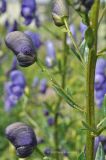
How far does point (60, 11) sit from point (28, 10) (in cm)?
121

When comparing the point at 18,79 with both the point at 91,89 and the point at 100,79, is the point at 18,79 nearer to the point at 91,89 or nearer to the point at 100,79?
the point at 100,79

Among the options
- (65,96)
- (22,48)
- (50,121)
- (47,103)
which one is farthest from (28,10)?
(65,96)

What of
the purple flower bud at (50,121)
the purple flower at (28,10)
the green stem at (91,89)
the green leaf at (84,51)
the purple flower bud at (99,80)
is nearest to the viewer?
the green stem at (91,89)

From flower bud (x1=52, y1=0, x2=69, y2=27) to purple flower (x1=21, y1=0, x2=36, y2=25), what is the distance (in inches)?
44.9

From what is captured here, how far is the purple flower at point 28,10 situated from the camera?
2678 millimetres

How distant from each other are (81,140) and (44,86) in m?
0.69

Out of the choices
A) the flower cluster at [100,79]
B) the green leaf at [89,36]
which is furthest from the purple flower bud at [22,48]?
the flower cluster at [100,79]

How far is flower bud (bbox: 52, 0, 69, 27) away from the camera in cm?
152

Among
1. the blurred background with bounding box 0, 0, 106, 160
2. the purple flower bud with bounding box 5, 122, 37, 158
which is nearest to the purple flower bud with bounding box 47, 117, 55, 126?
the blurred background with bounding box 0, 0, 106, 160

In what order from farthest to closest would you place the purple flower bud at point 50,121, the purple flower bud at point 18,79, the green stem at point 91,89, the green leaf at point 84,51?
the purple flower bud at point 50,121 < the purple flower bud at point 18,79 < the green leaf at point 84,51 < the green stem at point 91,89

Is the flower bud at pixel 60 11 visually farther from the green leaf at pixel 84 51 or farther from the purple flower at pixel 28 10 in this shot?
the purple flower at pixel 28 10

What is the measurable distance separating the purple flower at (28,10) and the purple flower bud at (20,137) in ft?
3.73

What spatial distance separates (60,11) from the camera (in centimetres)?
153

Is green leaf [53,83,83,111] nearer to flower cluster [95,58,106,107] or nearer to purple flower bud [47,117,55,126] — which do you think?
flower cluster [95,58,106,107]
